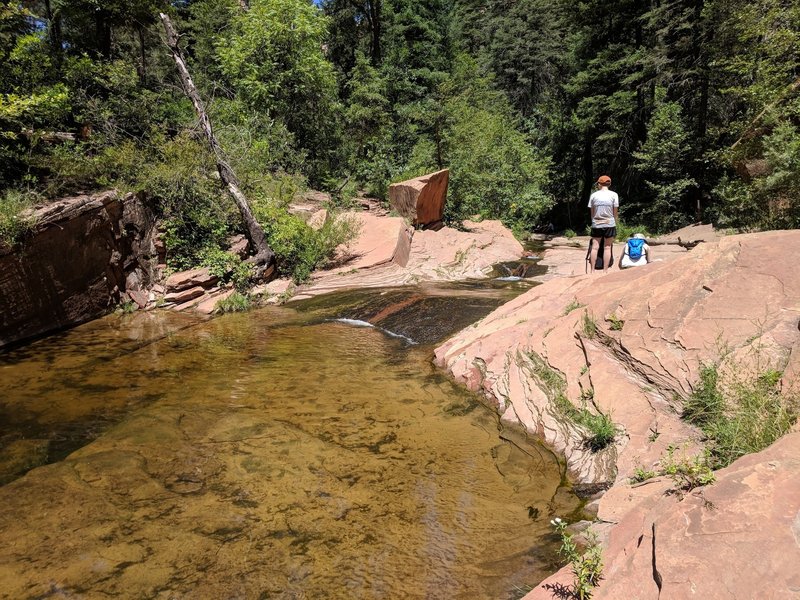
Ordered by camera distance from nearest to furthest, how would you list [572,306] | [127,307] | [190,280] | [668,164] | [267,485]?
[267,485]
[572,306]
[127,307]
[190,280]
[668,164]

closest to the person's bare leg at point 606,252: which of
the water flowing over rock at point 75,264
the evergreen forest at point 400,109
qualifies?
the evergreen forest at point 400,109

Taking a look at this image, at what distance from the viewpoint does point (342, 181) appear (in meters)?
21.0

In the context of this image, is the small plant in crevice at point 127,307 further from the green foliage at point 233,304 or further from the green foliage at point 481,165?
the green foliage at point 481,165

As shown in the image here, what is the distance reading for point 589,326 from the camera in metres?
5.70

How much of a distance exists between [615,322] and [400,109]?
2164cm

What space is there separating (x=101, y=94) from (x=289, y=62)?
7.99 meters

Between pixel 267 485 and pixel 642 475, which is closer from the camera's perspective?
pixel 642 475

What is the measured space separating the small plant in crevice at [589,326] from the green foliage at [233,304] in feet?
25.9

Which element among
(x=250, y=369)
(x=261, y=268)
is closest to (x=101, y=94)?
(x=261, y=268)

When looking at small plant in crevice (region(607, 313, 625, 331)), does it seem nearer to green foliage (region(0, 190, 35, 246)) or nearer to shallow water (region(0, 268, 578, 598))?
shallow water (region(0, 268, 578, 598))

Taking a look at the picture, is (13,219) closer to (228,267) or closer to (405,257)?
(228,267)

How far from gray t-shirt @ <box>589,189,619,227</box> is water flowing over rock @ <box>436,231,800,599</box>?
3.99 feet

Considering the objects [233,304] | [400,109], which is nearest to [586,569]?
[233,304]

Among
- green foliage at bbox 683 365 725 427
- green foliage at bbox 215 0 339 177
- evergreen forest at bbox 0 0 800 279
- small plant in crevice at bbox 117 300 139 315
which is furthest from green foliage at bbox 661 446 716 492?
green foliage at bbox 215 0 339 177
